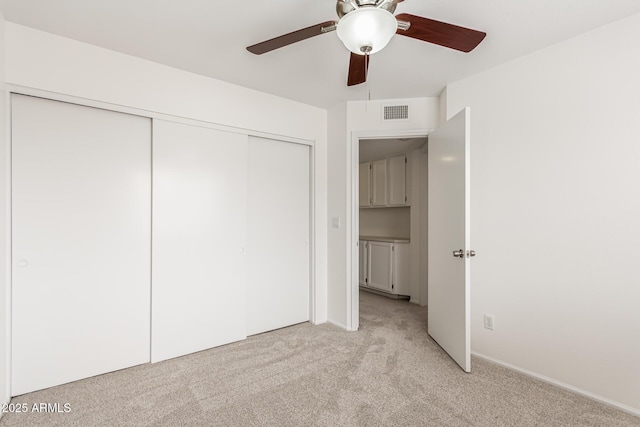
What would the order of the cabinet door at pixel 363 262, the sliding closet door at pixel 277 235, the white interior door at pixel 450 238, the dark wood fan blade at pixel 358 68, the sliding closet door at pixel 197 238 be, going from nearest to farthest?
the dark wood fan blade at pixel 358 68
the white interior door at pixel 450 238
the sliding closet door at pixel 197 238
the sliding closet door at pixel 277 235
the cabinet door at pixel 363 262

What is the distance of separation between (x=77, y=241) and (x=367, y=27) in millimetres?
2257

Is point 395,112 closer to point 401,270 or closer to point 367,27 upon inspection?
point 367,27

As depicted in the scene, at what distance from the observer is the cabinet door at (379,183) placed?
4910 mm

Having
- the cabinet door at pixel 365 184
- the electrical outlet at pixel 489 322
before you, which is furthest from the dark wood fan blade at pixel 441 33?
the cabinet door at pixel 365 184

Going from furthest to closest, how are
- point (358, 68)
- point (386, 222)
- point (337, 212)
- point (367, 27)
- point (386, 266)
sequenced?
point (386, 222) < point (386, 266) < point (337, 212) < point (358, 68) < point (367, 27)

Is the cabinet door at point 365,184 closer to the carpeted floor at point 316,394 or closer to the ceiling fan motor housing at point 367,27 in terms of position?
the carpeted floor at point 316,394

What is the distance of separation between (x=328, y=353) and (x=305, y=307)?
83 cm

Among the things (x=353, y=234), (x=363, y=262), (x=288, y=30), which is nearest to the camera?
(x=288, y=30)

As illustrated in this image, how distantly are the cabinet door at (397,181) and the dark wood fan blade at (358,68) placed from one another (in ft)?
9.23

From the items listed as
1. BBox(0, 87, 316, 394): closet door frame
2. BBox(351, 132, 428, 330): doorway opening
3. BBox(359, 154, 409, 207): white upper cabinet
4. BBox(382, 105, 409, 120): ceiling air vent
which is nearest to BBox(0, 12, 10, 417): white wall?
BBox(0, 87, 316, 394): closet door frame

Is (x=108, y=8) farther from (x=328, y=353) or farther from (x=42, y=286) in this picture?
(x=328, y=353)

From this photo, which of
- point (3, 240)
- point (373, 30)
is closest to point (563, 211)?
point (373, 30)

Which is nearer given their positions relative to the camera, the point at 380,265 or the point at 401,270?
the point at 401,270

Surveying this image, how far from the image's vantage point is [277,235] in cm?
321
